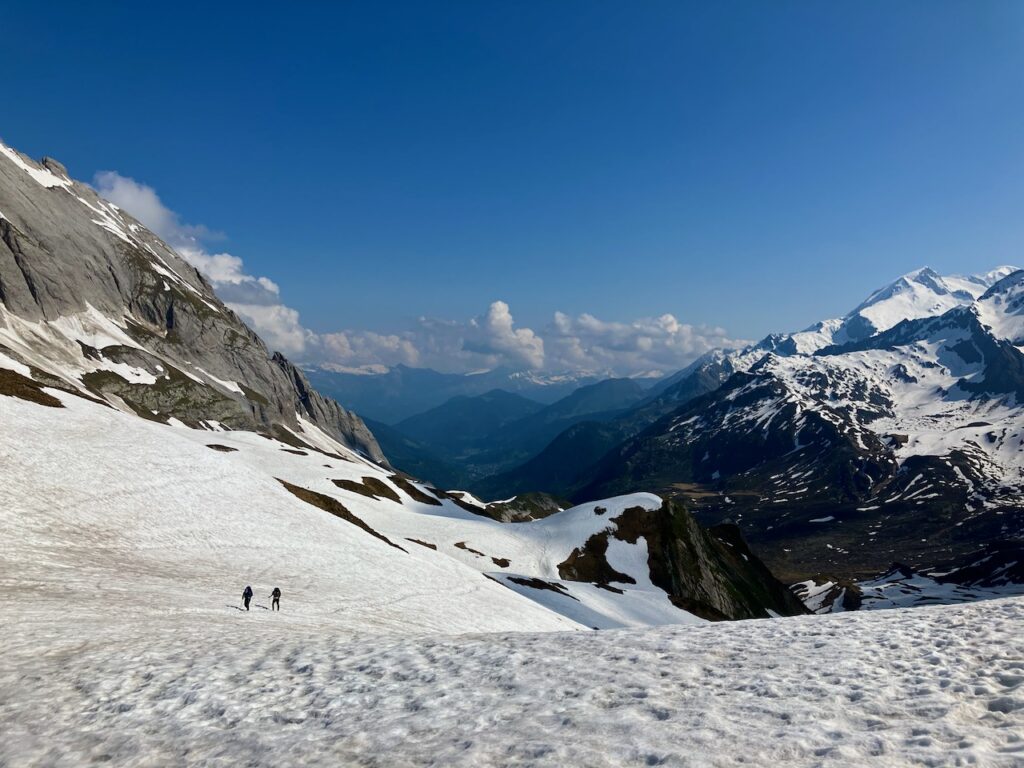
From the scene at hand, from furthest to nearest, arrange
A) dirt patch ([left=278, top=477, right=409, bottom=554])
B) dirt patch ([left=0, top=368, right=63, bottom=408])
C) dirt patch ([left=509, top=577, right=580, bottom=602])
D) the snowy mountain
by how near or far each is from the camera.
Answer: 1. dirt patch ([left=509, top=577, right=580, bottom=602])
2. dirt patch ([left=278, top=477, right=409, bottom=554])
3. dirt patch ([left=0, top=368, right=63, bottom=408])
4. the snowy mountain

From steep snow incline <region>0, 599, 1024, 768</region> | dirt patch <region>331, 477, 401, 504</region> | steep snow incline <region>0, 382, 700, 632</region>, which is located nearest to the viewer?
steep snow incline <region>0, 599, 1024, 768</region>

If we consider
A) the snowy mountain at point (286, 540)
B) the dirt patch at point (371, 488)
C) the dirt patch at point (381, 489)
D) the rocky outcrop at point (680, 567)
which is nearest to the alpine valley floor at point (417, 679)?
the snowy mountain at point (286, 540)

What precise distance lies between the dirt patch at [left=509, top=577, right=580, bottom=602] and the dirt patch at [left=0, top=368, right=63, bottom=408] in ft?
162

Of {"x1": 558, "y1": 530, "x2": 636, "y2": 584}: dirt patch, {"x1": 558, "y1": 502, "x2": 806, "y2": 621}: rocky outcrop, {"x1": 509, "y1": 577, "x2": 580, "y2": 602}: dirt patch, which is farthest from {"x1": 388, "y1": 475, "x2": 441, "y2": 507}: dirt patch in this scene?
{"x1": 509, "y1": 577, "x2": 580, "y2": 602}: dirt patch

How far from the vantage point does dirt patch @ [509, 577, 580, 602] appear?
64.2 m

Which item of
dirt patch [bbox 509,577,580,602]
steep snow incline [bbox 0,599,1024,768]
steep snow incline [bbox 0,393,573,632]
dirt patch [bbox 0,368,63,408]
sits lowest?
dirt patch [bbox 509,577,580,602]

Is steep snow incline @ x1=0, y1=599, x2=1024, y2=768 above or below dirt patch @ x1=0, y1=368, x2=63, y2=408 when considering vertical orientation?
below

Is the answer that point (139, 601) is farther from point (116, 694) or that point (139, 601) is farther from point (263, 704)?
point (263, 704)

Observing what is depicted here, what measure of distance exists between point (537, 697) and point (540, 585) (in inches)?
2171

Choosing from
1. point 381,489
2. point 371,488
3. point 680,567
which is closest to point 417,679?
point 371,488

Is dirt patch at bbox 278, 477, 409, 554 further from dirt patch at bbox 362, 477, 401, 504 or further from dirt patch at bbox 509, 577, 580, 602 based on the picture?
dirt patch at bbox 362, 477, 401, 504

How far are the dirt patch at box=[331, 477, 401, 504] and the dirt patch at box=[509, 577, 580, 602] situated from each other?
28.5m

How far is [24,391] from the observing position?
47.1 m

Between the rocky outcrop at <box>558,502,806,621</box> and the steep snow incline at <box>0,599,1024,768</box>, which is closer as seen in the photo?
the steep snow incline at <box>0,599,1024,768</box>
